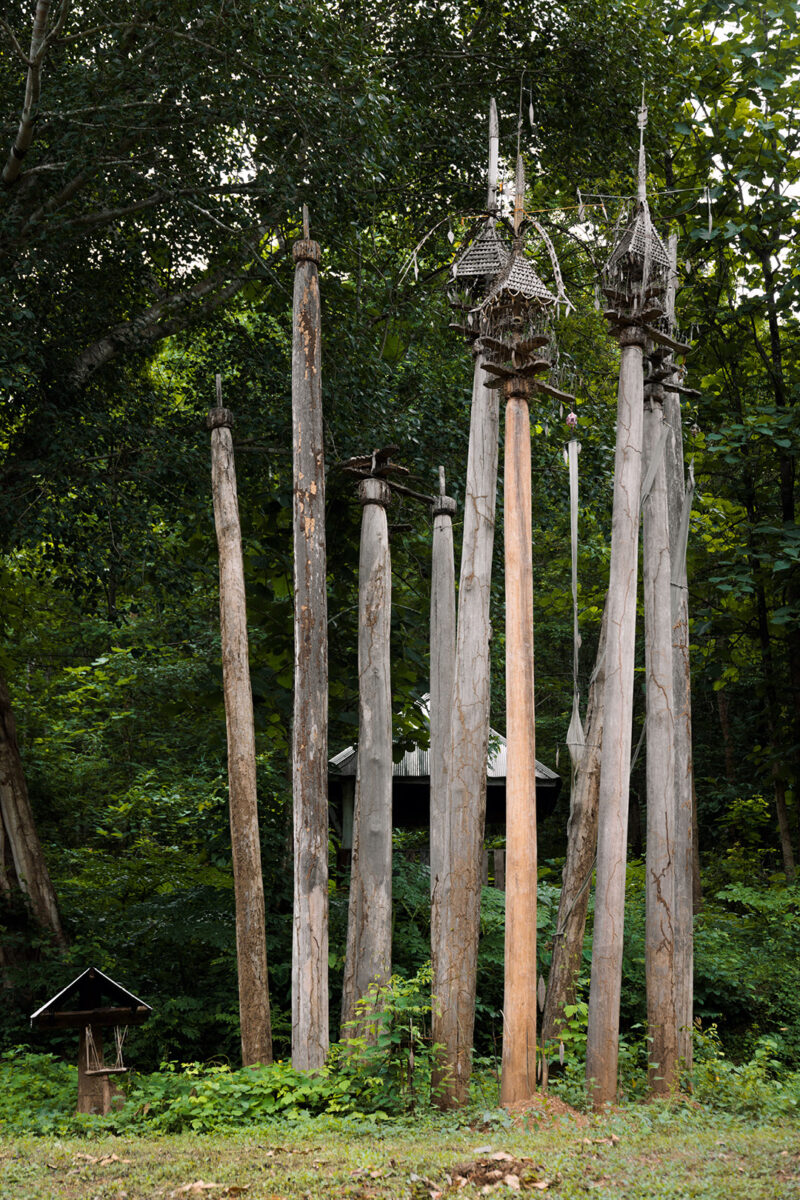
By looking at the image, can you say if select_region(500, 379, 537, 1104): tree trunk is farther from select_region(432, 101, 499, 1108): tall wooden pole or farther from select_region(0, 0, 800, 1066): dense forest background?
select_region(0, 0, 800, 1066): dense forest background

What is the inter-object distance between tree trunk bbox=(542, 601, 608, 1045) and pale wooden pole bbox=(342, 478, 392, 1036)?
1274mm

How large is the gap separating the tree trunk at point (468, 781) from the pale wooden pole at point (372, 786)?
2.20 feet

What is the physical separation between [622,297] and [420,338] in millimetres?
5425

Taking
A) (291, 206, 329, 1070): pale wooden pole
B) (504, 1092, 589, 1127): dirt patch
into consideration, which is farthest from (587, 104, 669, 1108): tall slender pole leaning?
(291, 206, 329, 1070): pale wooden pole

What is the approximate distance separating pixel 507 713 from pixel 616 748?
0.73m

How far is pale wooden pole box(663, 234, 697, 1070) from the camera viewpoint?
7.46 metres

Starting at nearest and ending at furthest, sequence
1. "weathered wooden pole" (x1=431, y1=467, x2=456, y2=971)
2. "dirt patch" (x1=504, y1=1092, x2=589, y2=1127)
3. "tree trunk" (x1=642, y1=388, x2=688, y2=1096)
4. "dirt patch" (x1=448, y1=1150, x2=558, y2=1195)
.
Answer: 1. "dirt patch" (x1=448, y1=1150, x2=558, y2=1195)
2. "dirt patch" (x1=504, y1=1092, x2=589, y2=1127)
3. "tree trunk" (x1=642, y1=388, x2=688, y2=1096)
4. "weathered wooden pole" (x1=431, y1=467, x2=456, y2=971)

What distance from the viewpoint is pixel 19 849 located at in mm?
10852

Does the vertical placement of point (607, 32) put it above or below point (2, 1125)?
above

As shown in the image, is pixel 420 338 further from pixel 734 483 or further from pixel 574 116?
pixel 734 483

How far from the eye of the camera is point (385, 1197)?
4492 millimetres

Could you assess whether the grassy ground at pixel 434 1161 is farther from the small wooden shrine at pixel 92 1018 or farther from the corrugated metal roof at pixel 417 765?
the corrugated metal roof at pixel 417 765

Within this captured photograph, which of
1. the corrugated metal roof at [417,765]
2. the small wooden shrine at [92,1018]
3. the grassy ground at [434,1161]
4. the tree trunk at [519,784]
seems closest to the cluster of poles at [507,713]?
the tree trunk at [519,784]

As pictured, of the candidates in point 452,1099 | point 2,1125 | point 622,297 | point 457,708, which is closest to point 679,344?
point 622,297
